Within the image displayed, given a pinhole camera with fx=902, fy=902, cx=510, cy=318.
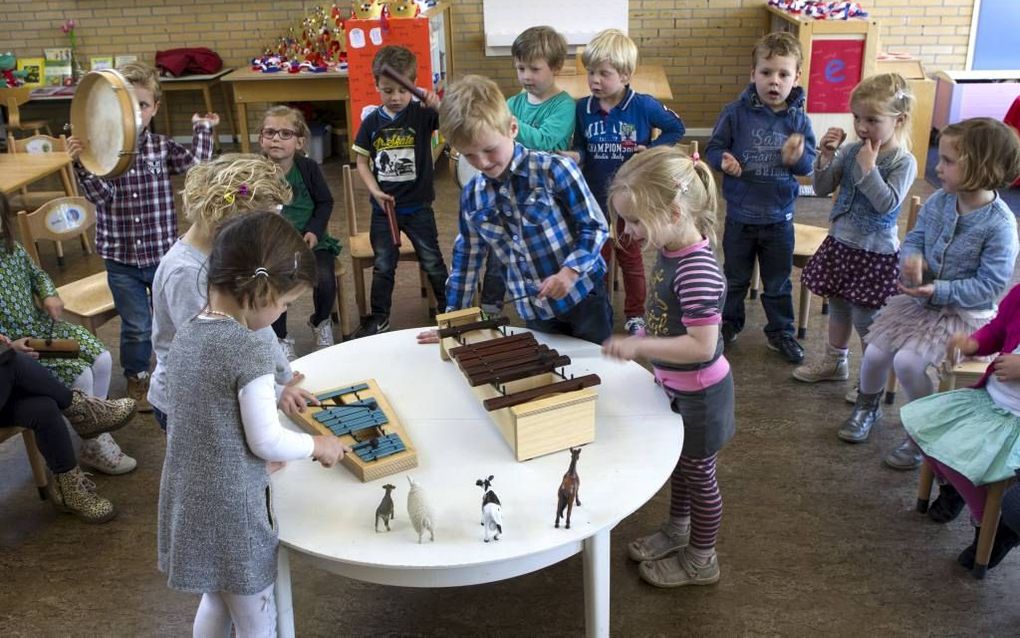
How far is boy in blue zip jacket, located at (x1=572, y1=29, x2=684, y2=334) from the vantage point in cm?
413

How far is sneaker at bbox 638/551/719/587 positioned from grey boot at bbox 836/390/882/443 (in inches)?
42.0

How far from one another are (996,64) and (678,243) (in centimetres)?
723

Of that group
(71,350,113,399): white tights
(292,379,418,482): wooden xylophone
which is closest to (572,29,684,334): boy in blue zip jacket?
(292,379,418,482): wooden xylophone

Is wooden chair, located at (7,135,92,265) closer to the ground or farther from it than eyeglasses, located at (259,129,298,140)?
closer to the ground

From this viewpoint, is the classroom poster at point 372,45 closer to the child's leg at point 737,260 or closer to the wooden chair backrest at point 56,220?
the wooden chair backrest at point 56,220

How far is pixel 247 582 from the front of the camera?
1951 millimetres

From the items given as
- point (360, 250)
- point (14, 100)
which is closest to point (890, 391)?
point (360, 250)

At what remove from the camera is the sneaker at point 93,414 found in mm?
3307

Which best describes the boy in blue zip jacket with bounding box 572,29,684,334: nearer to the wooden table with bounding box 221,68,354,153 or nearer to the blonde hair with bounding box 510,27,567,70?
the blonde hair with bounding box 510,27,567,70

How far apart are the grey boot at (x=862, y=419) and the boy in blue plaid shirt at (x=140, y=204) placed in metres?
2.86

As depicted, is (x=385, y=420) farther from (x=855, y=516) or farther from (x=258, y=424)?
(x=855, y=516)

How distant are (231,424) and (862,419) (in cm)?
261

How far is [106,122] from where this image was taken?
10.9 ft

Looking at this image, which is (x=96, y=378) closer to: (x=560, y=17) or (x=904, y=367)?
(x=904, y=367)
